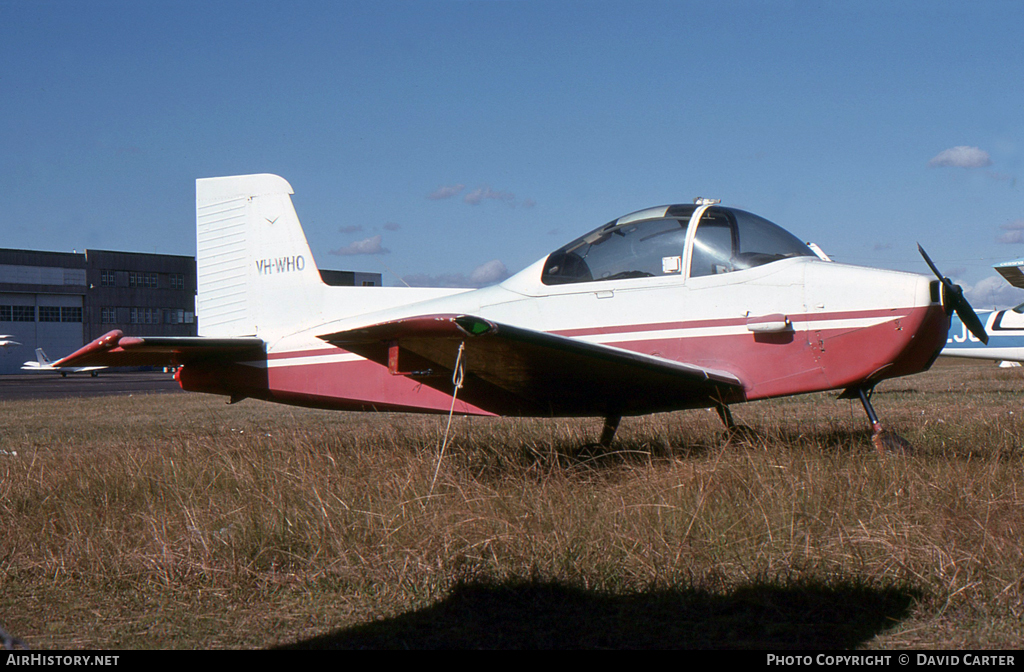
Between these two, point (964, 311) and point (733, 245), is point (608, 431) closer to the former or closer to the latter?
point (733, 245)

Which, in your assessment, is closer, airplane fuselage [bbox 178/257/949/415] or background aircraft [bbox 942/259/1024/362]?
airplane fuselage [bbox 178/257/949/415]

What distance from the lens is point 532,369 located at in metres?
4.69

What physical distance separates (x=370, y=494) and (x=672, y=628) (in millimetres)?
2030

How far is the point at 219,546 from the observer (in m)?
3.43

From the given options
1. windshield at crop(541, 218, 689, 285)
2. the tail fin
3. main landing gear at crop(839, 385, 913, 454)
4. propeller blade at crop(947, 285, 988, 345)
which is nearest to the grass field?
main landing gear at crop(839, 385, 913, 454)

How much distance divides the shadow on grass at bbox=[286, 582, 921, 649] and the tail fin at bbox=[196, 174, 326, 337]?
443 centimetres

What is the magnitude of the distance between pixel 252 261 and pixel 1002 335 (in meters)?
16.1

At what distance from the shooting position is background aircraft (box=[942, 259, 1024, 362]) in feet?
51.8

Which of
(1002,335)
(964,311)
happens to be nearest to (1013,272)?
(1002,335)

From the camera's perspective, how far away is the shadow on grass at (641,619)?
2.48m

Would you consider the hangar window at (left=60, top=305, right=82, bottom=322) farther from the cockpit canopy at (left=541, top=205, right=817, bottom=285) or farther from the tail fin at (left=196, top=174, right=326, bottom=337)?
the cockpit canopy at (left=541, top=205, right=817, bottom=285)

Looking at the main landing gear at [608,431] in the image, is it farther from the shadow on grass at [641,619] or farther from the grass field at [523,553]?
the shadow on grass at [641,619]

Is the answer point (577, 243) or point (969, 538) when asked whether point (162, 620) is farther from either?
point (577, 243)

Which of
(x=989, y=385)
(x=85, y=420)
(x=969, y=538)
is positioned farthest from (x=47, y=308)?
(x=969, y=538)
